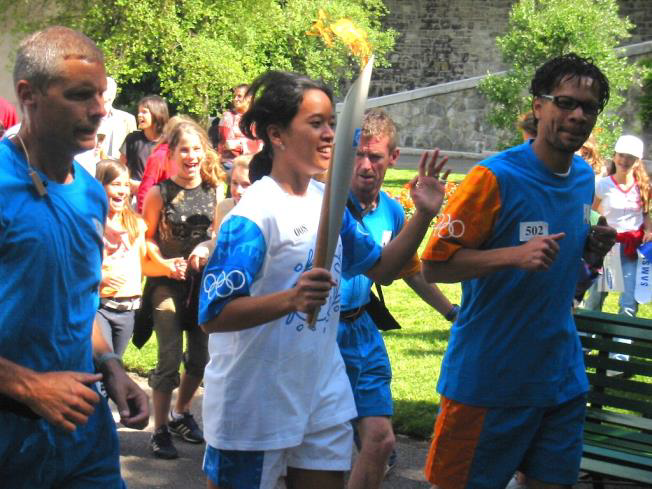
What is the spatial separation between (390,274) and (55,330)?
1.50 metres

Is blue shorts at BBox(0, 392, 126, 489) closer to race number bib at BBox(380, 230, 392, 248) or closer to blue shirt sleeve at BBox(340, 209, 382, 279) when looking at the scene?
blue shirt sleeve at BBox(340, 209, 382, 279)

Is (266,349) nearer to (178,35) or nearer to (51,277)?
(51,277)

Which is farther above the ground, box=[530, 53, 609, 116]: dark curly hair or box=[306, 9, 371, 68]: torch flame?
box=[306, 9, 371, 68]: torch flame

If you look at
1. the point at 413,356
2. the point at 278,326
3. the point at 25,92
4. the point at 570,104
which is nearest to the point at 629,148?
the point at 413,356

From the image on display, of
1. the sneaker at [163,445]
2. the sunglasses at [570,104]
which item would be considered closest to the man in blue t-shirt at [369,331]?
the sunglasses at [570,104]

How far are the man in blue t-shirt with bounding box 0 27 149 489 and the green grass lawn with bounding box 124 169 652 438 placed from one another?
154 inches

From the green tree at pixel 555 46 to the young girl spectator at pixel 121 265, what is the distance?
11361mm

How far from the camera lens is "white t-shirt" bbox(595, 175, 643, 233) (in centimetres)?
931

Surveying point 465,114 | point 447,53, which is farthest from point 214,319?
point 447,53

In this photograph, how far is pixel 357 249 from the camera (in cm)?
407

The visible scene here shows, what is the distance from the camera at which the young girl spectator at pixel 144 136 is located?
11.2 meters

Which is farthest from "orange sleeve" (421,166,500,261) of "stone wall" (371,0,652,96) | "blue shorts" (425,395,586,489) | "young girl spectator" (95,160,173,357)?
"stone wall" (371,0,652,96)

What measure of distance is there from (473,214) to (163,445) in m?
2.97

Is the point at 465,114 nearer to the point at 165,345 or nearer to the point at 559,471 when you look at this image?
the point at 165,345
